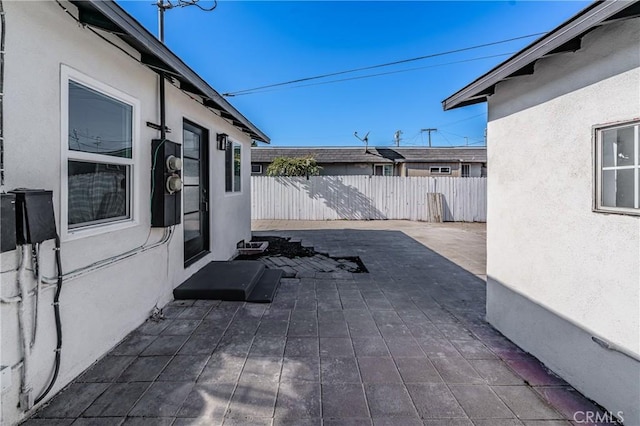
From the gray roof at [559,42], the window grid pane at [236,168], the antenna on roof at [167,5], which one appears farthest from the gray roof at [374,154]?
the gray roof at [559,42]

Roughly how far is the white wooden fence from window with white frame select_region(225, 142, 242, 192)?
6.33 metres

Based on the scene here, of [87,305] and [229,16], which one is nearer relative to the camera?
[87,305]

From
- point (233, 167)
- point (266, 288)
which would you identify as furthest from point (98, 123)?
point (233, 167)

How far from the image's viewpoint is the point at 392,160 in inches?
671

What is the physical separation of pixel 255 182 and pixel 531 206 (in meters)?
11.7

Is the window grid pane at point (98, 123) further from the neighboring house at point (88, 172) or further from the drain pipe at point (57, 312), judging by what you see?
the drain pipe at point (57, 312)

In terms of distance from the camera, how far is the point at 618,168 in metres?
1.88

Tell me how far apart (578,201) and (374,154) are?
1570 cm

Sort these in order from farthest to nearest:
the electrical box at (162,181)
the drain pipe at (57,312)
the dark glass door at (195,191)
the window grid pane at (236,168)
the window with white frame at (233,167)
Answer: the window grid pane at (236,168)
the window with white frame at (233,167)
the dark glass door at (195,191)
the electrical box at (162,181)
the drain pipe at (57,312)

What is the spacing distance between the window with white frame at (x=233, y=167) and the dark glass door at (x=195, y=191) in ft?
3.43

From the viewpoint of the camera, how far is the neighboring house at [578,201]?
176cm

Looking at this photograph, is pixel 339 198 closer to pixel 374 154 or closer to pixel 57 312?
pixel 374 154

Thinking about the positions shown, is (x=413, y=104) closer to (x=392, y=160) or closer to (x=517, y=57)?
(x=392, y=160)

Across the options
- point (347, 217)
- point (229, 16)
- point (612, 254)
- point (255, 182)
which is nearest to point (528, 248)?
point (612, 254)
